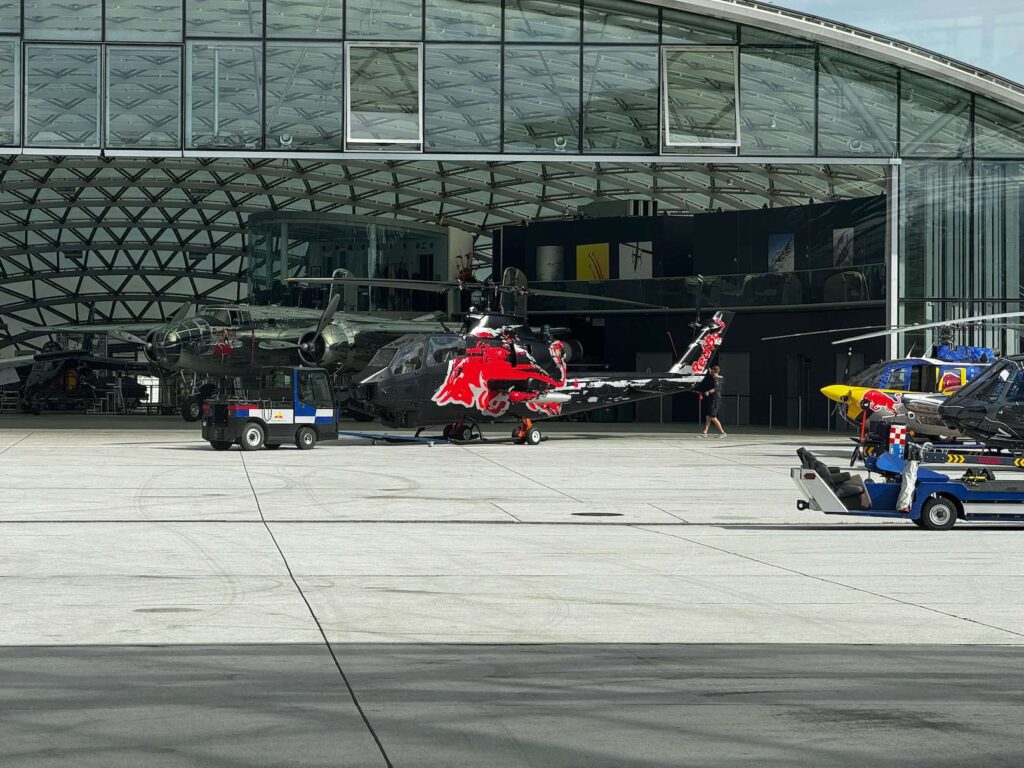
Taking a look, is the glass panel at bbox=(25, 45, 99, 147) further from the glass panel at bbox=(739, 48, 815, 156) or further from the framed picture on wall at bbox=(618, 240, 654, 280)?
the framed picture on wall at bbox=(618, 240, 654, 280)

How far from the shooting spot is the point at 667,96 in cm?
3372

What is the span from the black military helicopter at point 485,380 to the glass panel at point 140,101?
26.7ft

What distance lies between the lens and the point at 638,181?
5403cm

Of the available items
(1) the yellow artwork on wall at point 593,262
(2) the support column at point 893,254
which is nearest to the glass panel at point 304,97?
(2) the support column at point 893,254

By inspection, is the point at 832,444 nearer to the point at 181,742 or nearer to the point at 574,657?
the point at 574,657

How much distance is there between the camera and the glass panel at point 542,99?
109 ft

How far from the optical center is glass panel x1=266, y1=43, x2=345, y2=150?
107 ft

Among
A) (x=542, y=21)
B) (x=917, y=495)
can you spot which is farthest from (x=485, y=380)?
(x=917, y=495)

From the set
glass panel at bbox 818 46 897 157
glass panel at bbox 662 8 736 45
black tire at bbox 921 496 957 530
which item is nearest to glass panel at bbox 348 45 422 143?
glass panel at bbox 662 8 736 45

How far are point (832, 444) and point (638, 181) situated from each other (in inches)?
944

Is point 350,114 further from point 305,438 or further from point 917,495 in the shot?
point 917,495

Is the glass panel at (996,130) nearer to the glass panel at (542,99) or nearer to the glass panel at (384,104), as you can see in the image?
the glass panel at (542,99)

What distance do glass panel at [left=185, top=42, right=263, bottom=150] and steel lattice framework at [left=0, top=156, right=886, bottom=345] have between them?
1711 centimetres

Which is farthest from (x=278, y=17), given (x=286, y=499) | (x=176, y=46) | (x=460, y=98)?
(x=286, y=499)
